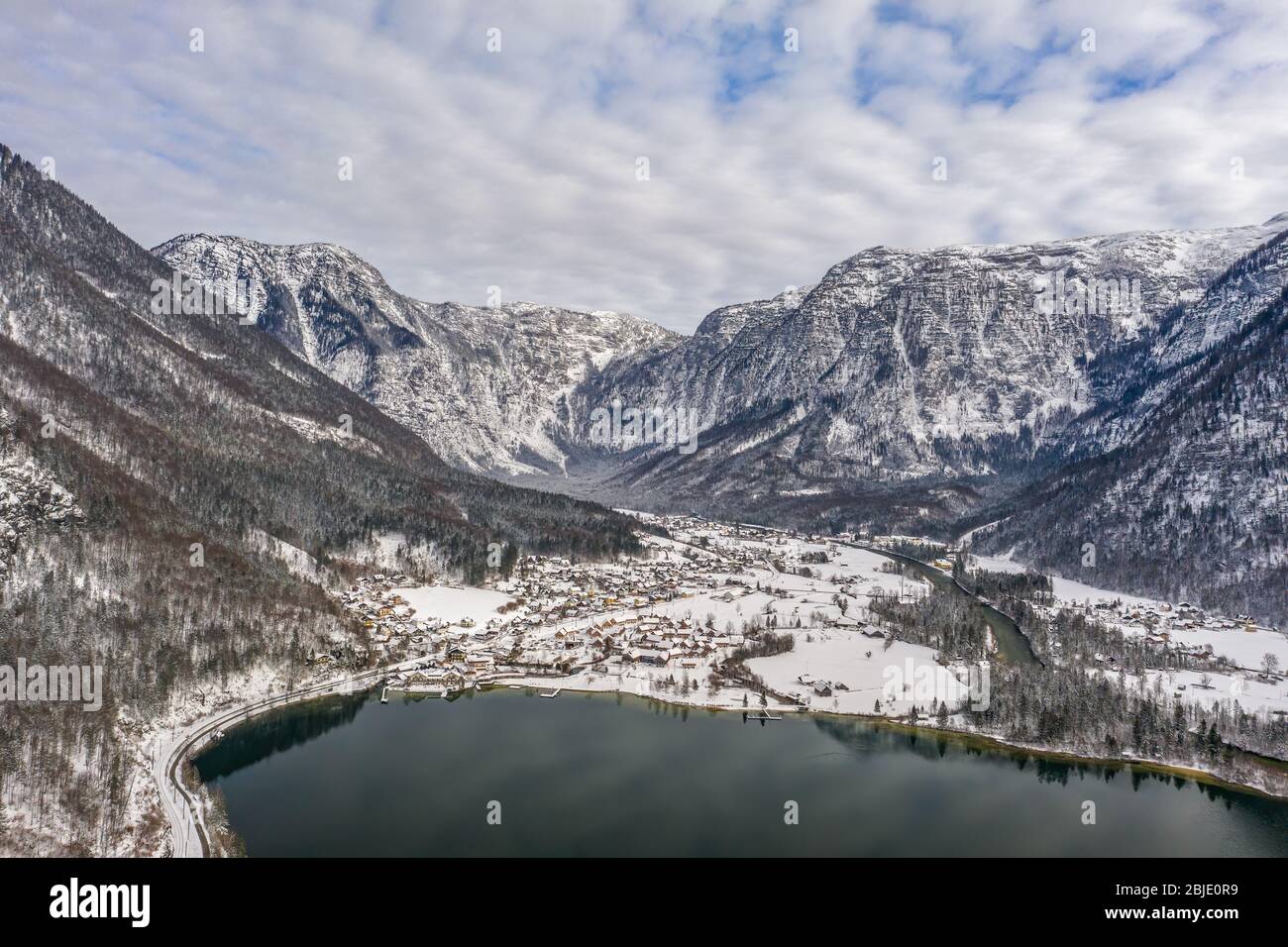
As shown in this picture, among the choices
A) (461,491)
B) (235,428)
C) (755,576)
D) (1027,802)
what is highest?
(235,428)

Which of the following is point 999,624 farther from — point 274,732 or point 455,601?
point 274,732

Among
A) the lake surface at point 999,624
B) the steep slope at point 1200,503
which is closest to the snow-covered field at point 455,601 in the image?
the lake surface at point 999,624

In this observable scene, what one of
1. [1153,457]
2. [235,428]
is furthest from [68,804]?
[1153,457]

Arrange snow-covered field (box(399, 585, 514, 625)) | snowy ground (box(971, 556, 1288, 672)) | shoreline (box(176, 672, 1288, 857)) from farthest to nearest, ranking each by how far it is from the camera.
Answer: snow-covered field (box(399, 585, 514, 625)) < snowy ground (box(971, 556, 1288, 672)) < shoreline (box(176, 672, 1288, 857))

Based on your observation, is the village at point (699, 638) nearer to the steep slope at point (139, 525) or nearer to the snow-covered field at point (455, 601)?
the snow-covered field at point (455, 601)

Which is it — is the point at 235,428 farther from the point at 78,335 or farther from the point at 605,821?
the point at 605,821

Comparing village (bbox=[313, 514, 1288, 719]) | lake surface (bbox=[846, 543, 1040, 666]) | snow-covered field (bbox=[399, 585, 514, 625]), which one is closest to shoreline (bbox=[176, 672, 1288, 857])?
village (bbox=[313, 514, 1288, 719])

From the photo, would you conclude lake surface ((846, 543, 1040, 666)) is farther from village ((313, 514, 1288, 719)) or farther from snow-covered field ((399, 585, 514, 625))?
snow-covered field ((399, 585, 514, 625))
